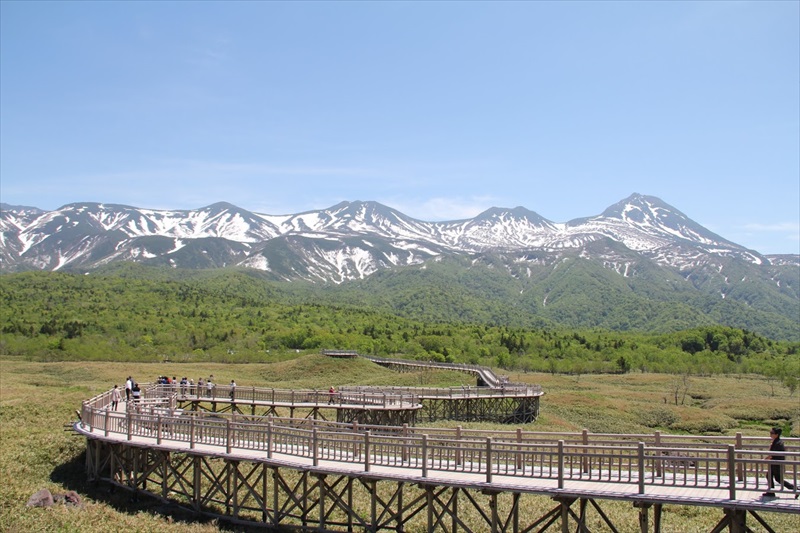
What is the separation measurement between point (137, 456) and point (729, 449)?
78.0 ft

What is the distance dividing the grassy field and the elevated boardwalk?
1952 millimetres

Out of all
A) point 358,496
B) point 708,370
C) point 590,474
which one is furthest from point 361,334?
point 590,474

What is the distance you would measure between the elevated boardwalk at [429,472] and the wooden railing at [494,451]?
72 millimetres

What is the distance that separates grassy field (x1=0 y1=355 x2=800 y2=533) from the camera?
25.7 m

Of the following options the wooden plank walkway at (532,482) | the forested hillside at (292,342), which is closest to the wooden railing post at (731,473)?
the wooden plank walkway at (532,482)

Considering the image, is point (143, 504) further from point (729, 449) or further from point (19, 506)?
point (729, 449)

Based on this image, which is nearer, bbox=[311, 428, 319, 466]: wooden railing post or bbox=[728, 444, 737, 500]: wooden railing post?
bbox=[728, 444, 737, 500]: wooden railing post

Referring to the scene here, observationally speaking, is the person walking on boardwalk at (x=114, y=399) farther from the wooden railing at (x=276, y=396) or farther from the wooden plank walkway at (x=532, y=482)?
the wooden plank walkway at (x=532, y=482)

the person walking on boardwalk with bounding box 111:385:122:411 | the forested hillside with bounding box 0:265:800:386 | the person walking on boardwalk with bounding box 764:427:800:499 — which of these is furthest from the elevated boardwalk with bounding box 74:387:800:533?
the forested hillside with bounding box 0:265:800:386

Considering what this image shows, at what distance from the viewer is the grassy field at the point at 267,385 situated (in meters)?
25.7

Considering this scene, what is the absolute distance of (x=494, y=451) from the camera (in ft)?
71.3

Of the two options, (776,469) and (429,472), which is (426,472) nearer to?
(429,472)

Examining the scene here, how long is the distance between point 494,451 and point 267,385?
56.8m

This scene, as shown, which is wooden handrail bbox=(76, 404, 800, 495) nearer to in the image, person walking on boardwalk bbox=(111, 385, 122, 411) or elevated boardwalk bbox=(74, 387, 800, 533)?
elevated boardwalk bbox=(74, 387, 800, 533)
